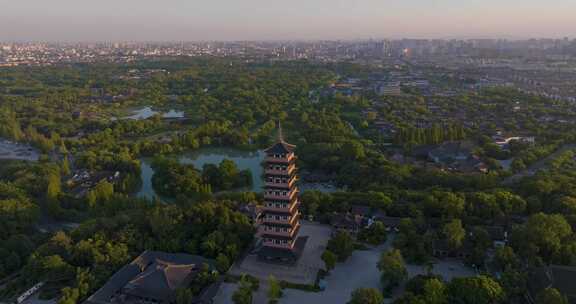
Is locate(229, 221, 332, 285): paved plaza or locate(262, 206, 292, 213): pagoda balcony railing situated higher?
locate(262, 206, 292, 213): pagoda balcony railing

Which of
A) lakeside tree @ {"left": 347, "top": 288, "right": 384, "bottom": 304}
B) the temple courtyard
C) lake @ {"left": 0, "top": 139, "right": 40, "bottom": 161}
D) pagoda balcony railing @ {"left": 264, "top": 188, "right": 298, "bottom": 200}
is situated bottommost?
the temple courtyard

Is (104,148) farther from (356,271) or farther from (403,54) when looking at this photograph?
(403,54)

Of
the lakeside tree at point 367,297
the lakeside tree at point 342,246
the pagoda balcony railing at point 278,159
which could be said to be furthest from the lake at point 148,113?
the lakeside tree at point 367,297

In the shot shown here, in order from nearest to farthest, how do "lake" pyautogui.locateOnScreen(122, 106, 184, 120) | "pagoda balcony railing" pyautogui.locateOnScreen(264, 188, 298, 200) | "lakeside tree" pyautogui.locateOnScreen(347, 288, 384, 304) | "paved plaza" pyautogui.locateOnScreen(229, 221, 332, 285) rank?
"lakeside tree" pyautogui.locateOnScreen(347, 288, 384, 304) < "paved plaza" pyautogui.locateOnScreen(229, 221, 332, 285) < "pagoda balcony railing" pyautogui.locateOnScreen(264, 188, 298, 200) < "lake" pyautogui.locateOnScreen(122, 106, 184, 120)

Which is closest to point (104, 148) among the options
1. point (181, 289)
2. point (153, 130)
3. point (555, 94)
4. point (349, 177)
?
point (153, 130)

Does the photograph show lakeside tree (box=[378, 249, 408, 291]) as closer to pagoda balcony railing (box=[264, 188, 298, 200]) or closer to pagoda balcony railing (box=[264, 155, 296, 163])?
pagoda balcony railing (box=[264, 188, 298, 200])

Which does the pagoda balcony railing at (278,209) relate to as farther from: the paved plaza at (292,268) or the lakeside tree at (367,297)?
the lakeside tree at (367,297)

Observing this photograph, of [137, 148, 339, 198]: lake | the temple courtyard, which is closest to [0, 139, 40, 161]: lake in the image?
[137, 148, 339, 198]: lake
